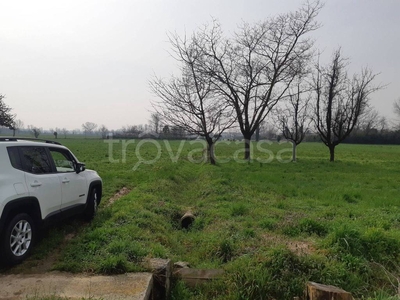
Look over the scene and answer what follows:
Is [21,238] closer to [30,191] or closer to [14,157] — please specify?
[30,191]

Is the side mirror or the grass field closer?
the grass field

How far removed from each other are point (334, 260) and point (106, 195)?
728cm

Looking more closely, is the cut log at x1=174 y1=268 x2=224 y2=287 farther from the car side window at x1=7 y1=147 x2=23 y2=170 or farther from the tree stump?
the car side window at x1=7 y1=147 x2=23 y2=170

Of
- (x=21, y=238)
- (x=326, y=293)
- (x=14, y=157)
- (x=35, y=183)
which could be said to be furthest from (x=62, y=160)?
(x=326, y=293)

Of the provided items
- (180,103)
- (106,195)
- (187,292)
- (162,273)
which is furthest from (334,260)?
(180,103)

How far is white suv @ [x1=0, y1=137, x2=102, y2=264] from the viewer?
4145 millimetres

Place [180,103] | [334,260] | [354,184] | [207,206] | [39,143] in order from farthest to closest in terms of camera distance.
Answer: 1. [180,103]
2. [354,184]
3. [207,206]
4. [39,143]
5. [334,260]

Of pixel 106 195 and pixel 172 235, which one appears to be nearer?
pixel 172 235

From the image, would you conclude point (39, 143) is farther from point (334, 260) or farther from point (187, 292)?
point (334, 260)

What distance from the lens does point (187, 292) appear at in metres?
3.96

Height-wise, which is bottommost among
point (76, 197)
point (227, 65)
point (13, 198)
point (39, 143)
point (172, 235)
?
point (172, 235)

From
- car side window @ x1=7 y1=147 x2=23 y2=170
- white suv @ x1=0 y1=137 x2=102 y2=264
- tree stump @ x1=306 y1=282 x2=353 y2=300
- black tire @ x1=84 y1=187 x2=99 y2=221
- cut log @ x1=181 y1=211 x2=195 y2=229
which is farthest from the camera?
cut log @ x1=181 y1=211 x2=195 y2=229

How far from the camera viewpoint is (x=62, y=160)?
6.13 metres

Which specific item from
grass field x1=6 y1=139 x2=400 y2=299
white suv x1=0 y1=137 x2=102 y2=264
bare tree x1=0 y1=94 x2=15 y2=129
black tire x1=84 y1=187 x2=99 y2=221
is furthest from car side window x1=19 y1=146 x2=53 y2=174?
bare tree x1=0 y1=94 x2=15 y2=129
